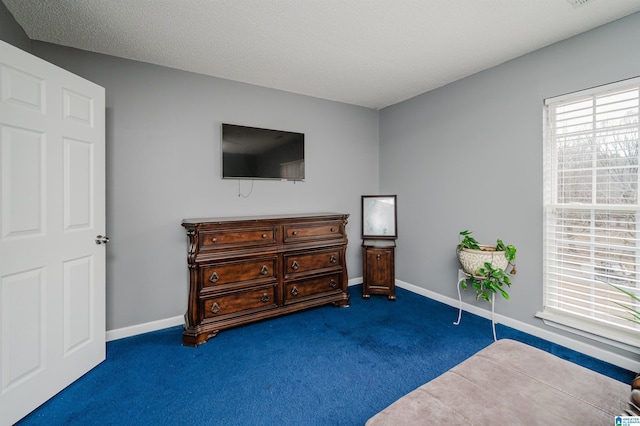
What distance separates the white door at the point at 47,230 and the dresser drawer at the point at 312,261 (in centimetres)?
160

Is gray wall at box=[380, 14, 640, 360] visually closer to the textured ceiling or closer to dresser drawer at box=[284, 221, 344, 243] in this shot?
the textured ceiling

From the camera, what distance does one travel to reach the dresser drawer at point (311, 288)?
121 inches

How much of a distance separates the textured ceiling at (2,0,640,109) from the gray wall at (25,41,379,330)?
0.62 feet

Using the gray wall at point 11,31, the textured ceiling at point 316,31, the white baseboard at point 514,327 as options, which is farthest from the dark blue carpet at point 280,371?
the textured ceiling at point 316,31

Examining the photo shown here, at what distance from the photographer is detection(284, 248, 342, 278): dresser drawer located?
10.1ft

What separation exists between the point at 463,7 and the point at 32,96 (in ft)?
9.45

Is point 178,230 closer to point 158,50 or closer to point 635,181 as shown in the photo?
point 158,50

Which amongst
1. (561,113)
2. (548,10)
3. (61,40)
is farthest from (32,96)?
(561,113)

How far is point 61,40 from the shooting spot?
2398 millimetres

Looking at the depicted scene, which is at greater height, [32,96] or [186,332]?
[32,96]

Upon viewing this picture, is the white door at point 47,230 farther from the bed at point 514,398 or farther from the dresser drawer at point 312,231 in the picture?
the bed at point 514,398

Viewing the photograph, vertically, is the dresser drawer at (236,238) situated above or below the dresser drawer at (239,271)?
above

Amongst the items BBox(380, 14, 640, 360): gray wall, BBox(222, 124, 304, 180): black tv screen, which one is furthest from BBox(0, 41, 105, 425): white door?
BBox(380, 14, 640, 360): gray wall

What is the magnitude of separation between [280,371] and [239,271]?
993mm
